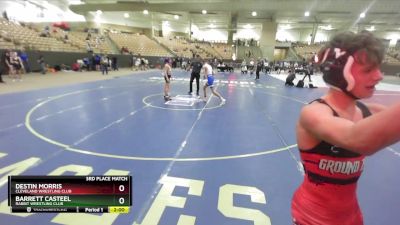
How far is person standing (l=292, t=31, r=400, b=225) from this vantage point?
1038 mm

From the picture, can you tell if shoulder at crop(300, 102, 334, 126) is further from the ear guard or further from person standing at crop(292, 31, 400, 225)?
the ear guard

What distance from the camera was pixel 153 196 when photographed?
153 inches

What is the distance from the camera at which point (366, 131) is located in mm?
823

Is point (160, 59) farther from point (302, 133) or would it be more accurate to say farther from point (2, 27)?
point (302, 133)

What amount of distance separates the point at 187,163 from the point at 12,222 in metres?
2.80

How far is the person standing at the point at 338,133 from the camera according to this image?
1038mm

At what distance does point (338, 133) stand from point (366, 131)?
0.16m

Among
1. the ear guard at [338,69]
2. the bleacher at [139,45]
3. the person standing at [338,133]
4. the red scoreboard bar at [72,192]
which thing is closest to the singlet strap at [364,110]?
the person standing at [338,133]

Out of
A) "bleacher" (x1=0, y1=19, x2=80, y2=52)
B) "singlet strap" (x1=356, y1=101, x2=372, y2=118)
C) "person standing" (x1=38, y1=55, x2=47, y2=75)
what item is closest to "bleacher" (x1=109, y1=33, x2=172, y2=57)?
"bleacher" (x1=0, y1=19, x2=80, y2=52)

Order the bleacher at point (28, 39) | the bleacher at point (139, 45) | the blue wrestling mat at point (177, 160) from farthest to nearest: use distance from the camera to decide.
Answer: the bleacher at point (139, 45) < the bleacher at point (28, 39) < the blue wrestling mat at point (177, 160)

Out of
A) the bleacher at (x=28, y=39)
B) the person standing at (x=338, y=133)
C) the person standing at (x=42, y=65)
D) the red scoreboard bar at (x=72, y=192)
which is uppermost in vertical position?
the bleacher at (x=28, y=39)

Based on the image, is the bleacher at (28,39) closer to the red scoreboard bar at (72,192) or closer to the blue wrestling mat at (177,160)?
the blue wrestling mat at (177,160)

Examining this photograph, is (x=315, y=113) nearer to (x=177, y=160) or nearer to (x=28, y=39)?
(x=177, y=160)

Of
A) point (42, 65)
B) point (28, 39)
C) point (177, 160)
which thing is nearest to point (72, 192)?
point (177, 160)
